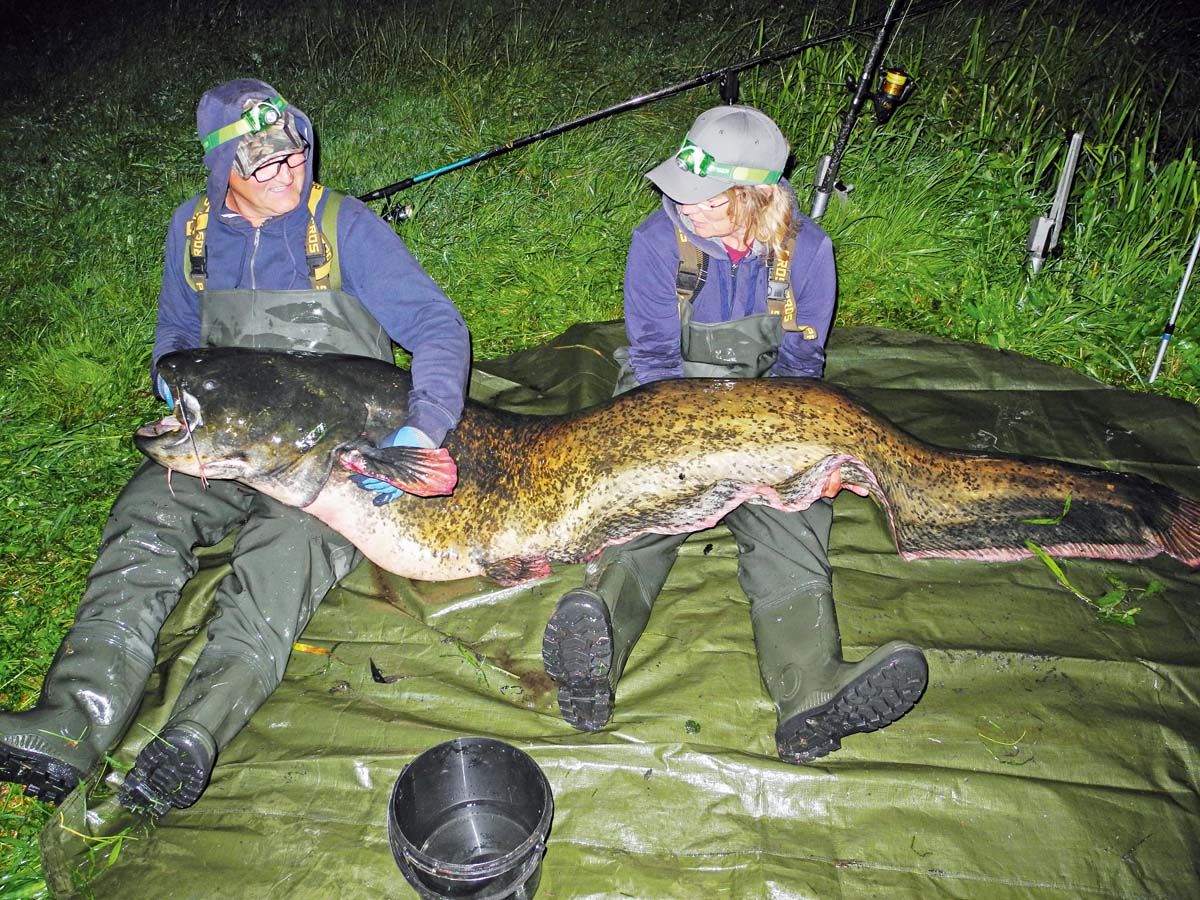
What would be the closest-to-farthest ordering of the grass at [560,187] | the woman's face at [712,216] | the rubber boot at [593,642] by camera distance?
the rubber boot at [593,642] < the woman's face at [712,216] < the grass at [560,187]

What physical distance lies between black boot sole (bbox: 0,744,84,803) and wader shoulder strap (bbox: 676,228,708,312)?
2584mm

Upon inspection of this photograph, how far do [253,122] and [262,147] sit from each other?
82mm

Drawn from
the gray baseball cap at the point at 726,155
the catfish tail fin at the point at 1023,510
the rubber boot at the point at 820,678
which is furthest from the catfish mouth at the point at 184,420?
the catfish tail fin at the point at 1023,510

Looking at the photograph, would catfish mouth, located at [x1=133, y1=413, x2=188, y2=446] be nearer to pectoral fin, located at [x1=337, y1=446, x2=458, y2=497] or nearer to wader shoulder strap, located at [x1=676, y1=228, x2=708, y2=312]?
pectoral fin, located at [x1=337, y1=446, x2=458, y2=497]

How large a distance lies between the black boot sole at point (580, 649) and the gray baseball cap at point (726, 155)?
4.89 ft

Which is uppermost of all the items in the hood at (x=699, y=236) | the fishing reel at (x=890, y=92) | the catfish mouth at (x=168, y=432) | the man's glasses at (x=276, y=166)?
the fishing reel at (x=890, y=92)

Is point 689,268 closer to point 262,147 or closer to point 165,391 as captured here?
point 262,147

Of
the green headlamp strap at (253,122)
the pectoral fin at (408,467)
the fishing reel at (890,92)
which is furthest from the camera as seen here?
the fishing reel at (890,92)

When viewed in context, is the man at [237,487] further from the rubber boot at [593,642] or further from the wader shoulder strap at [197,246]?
the rubber boot at [593,642]

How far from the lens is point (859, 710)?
7.64 feet

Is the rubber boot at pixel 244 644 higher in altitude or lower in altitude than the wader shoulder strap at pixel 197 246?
lower

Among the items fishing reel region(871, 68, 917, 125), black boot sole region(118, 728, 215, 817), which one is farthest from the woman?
fishing reel region(871, 68, 917, 125)

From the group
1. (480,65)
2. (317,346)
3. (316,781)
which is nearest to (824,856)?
(316,781)

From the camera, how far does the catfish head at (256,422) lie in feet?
8.55
